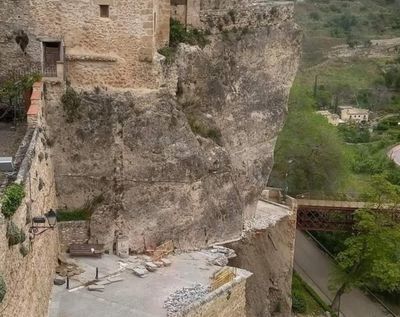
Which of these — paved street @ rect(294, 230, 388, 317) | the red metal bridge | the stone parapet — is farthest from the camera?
paved street @ rect(294, 230, 388, 317)

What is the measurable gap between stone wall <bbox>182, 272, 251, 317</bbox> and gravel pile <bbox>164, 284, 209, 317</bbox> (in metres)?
0.19

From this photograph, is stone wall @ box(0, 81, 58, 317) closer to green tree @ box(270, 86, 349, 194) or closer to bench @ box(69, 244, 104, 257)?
bench @ box(69, 244, 104, 257)

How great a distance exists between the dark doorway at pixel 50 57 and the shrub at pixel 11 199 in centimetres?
762

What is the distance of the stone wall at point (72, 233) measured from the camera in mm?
22328

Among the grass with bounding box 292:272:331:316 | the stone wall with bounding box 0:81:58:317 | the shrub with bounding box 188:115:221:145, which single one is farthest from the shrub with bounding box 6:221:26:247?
the grass with bounding box 292:272:331:316

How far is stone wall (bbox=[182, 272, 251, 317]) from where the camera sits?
20234mm

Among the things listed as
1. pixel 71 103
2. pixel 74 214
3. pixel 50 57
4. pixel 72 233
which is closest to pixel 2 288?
pixel 72 233

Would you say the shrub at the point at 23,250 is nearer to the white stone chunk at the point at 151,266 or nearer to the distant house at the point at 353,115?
the white stone chunk at the point at 151,266

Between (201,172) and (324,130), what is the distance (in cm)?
1940

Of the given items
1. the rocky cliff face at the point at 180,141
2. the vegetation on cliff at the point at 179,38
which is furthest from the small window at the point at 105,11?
the vegetation on cliff at the point at 179,38

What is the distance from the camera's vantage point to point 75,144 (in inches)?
882

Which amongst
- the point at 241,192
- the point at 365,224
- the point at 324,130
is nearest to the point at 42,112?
the point at 241,192

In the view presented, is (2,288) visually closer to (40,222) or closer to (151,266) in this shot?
(40,222)

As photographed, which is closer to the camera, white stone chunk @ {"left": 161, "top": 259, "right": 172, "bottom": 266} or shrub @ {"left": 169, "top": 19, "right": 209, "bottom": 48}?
white stone chunk @ {"left": 161, "top": 259, "right": 172, "bottom": 266}
